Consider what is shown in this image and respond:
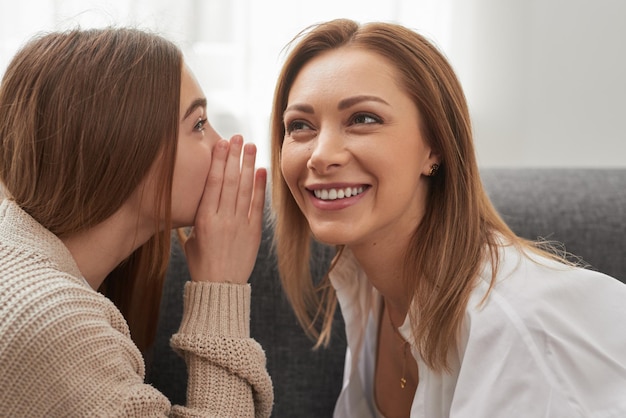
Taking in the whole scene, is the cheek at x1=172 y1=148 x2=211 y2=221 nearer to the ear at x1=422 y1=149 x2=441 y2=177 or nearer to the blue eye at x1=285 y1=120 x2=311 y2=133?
the blue eye at x1=285 y1=120 x2=311 y2=133

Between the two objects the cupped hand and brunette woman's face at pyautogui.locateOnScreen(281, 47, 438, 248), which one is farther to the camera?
the cupped hand

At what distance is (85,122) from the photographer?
4.09ft

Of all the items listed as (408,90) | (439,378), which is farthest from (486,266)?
(408,90)

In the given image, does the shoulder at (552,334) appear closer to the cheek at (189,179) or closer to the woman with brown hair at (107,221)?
the woman with brown hair at (107,221)

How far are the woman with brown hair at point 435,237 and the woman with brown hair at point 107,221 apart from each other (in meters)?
0.17

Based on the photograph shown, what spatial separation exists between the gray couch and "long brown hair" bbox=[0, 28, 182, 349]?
0.45 meters

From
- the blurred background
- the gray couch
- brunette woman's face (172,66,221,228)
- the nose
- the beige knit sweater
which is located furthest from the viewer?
the blurred background

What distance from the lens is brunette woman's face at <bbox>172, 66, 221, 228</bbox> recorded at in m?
1.35

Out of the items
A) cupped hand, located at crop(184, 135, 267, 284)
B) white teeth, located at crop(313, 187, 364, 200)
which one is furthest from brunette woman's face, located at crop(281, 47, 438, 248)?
cupped hand, located at crop(184, 135, 267, 284)

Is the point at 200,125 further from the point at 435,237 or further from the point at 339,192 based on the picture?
the point at 435,237

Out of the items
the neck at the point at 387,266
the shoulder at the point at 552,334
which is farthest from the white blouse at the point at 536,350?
the neck at the point at 387,266

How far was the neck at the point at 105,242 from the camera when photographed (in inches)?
52.7

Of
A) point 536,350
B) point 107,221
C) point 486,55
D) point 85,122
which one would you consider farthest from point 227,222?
point 486,55

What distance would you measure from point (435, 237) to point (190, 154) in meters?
0.44
